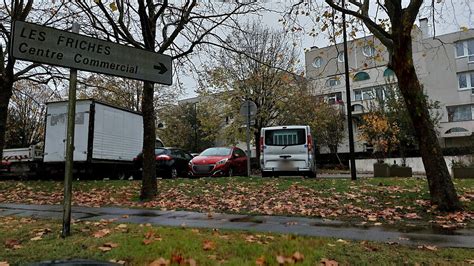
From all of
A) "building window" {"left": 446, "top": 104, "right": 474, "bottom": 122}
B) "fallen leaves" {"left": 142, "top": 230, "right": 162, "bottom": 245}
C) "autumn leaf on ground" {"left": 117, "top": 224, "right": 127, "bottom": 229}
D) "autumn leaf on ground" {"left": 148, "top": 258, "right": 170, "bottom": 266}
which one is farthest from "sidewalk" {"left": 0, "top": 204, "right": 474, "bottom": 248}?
"building window" {"left": 446, "top": 104, "right": 474, "bottom": 122}

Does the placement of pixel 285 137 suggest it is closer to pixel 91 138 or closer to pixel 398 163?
pixel 91 138

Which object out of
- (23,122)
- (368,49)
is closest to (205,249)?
(368,49)

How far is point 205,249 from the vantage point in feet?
15.2

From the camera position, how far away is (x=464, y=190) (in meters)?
9.98

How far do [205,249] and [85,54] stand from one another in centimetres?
318

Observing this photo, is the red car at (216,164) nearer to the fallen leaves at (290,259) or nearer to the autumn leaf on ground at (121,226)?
the autumn leaf on ground at (121,226)

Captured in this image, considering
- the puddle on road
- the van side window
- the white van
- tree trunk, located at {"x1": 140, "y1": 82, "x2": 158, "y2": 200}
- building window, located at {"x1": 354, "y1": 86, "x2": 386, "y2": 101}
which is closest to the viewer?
the puddle on road

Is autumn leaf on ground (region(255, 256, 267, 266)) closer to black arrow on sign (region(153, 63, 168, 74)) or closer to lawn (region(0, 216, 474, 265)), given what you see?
lawn (region(0, 216, 474, 265))

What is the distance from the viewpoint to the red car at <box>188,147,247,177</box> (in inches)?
659

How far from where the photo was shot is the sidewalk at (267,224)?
18.2ft

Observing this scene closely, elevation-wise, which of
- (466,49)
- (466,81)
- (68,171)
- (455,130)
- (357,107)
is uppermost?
(466,49)

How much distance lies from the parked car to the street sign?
13.2 m

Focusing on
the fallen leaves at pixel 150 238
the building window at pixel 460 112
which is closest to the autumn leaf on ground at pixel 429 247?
the fallen leaves at pixel 150 238

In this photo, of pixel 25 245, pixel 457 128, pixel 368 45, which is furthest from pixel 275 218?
pixel 457 128
